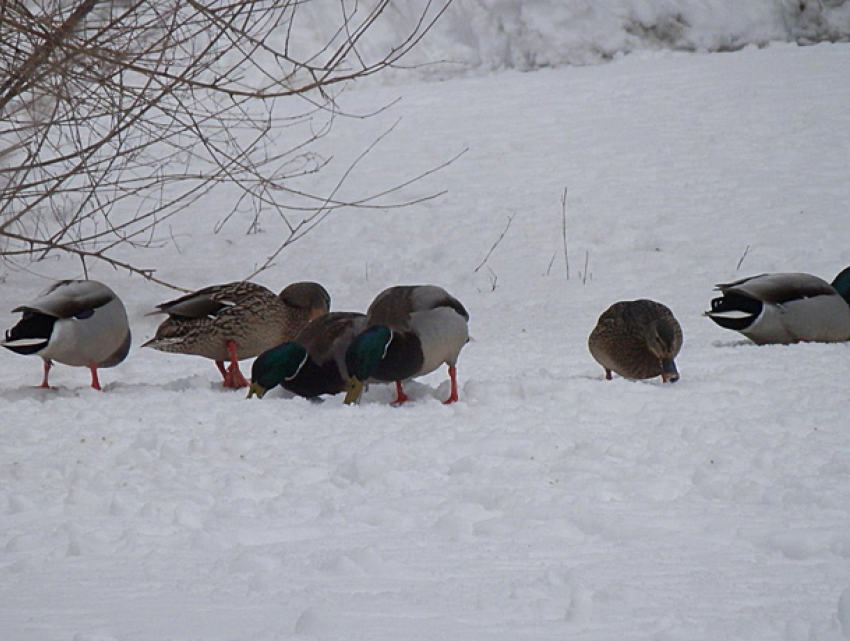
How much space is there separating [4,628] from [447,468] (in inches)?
73.1

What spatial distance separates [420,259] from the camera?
1123 cm

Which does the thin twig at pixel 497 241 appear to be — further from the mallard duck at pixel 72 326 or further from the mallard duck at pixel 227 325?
the mallard duck at pixel 72 326

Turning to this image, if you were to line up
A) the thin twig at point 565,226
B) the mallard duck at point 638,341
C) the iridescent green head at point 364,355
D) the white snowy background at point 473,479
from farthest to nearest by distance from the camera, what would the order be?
the thin twig at point 565,226, the mallard duck at point 638,341, the iridescent green head at point 364,355, the white snowy background at point 473,479

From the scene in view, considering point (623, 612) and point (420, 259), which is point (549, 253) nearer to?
point (420, 259)

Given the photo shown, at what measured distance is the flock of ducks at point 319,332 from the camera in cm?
516

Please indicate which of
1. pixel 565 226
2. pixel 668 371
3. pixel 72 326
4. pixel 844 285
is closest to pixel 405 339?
pixel 668 371

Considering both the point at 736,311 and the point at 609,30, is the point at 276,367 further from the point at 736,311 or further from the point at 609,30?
the point at 609,30

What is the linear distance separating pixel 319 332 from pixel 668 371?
6.03 ft

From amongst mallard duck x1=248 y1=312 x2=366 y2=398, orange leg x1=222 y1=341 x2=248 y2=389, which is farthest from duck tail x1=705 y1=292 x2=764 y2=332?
orange leg x1=222 y1=341 x2=248 y2=389

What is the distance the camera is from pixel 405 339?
5.12m

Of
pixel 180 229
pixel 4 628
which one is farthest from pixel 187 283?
pixel 4 628

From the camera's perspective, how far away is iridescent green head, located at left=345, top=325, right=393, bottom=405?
16.5 feet

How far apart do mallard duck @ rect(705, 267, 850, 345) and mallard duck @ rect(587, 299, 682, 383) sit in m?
1.51

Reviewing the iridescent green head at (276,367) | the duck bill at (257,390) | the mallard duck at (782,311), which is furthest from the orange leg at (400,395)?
the mallard duck at (782,311)
